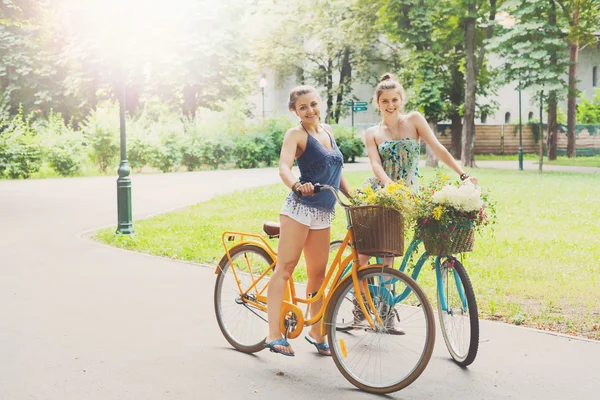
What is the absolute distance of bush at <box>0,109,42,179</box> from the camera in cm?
2709

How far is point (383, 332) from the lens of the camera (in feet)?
16.3

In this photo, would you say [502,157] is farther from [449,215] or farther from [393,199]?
[393,199]

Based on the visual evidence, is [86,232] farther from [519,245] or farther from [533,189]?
[533,189]

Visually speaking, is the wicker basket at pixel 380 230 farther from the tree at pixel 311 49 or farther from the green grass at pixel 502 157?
the tree at pixel 311 49

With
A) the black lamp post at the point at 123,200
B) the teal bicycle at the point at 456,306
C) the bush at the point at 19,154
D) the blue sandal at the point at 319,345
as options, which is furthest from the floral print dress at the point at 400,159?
the bush at the point at 19,154

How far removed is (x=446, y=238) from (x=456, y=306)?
593mm

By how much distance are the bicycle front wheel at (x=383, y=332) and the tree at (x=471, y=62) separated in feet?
94.3

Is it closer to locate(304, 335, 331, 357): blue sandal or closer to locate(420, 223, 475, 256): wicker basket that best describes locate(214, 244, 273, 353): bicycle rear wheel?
locate(304, 335, 331, 357): blue sandal

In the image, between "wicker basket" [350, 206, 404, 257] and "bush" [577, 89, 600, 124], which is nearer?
"wicker basket" [350, 206, 404, 257]

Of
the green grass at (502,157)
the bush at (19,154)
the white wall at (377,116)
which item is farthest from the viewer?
the white wall at (377,116)

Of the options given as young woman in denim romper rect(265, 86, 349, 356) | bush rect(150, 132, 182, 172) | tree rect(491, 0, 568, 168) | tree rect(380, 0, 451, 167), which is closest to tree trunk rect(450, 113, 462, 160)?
tree rect(380, 0, 451, 167)

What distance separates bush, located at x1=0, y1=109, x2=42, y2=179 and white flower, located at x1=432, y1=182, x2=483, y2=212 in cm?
2448

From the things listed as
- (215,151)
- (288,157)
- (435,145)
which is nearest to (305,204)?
(288,157)

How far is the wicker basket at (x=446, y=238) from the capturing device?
16.1ft
